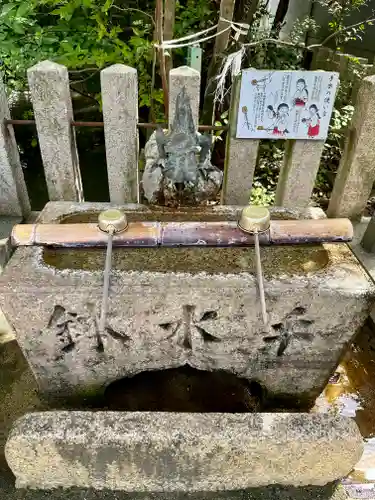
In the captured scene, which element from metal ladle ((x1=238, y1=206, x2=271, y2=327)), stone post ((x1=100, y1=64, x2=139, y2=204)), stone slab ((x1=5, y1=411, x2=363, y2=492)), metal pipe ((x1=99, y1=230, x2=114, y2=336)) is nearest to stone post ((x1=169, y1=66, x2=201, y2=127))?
stone post ((x1=100, y1=64, x2=139, y2=204))

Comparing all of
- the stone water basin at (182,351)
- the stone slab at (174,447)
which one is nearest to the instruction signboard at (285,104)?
the stone water basin at (182,351)

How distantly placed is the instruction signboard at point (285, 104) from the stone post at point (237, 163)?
2.0 inches

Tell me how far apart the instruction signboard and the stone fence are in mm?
76

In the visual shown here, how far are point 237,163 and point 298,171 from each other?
0.49 meters

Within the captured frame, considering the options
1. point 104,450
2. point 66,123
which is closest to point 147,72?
point 66,123

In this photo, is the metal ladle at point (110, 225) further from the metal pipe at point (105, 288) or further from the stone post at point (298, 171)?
the stone post at point (298, 171)

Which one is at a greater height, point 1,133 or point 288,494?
point 1,133

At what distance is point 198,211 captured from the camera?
8.67 feet

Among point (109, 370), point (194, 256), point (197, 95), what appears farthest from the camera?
point (197, 95)

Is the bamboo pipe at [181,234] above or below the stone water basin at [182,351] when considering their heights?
above

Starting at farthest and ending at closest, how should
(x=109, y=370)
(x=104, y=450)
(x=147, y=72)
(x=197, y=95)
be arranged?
(x=147, y=72) < (x=197, y=95) < (x=109, y=370) < (x=104, y=450)

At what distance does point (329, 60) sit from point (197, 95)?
346 centimetres

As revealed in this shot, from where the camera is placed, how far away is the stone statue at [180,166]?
2.40 meters

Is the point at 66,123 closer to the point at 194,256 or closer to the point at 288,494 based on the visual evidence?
the point at 194,256
